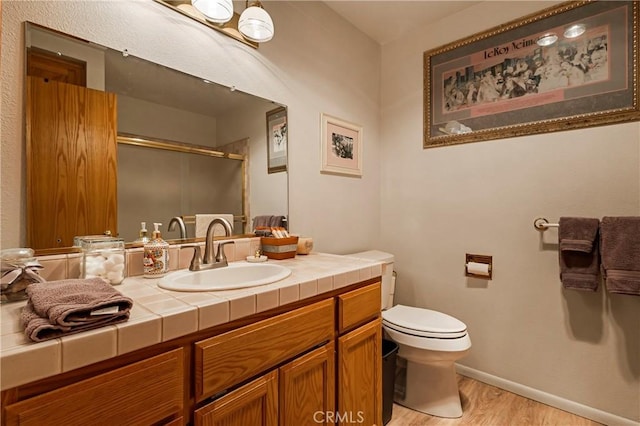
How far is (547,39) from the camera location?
1799 millimetres

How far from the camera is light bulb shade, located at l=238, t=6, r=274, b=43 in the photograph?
1430 mm

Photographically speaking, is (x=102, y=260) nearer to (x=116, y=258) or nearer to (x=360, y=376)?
(x=116, y=258)

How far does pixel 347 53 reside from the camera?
2217 millimetres

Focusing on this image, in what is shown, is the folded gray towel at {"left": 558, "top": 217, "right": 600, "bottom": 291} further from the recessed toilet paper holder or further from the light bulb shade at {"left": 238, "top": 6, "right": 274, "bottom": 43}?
the light bulb shade at {"left": 238, "top": 6, "right": 274, "bottom": 43}

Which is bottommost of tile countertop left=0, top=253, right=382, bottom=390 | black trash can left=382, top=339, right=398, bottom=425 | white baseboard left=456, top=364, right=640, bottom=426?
white baseboard left=456, top=364, right=640, bottom=426

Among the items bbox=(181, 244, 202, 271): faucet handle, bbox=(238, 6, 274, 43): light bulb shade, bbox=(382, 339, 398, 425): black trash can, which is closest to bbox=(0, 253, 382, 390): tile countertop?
bbox=(181, 244, 202, 271): faucet handle

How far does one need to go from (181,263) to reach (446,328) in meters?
1.42

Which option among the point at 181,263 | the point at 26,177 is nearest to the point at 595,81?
the point at 181,263

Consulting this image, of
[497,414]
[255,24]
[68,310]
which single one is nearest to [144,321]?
[68,310]

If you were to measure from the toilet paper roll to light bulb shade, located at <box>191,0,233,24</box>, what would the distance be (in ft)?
6.61

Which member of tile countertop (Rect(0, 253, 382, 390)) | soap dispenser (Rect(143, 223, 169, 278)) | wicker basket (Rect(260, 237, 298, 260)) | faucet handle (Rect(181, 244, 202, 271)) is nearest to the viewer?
tile countertop (Rect(0, 253, 382, 390))

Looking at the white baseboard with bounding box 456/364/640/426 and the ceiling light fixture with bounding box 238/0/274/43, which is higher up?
the ceiling light fixture with bounding box 238/0/274/43

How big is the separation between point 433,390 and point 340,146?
5.34 feet

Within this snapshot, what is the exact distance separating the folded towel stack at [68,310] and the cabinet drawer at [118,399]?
0.11 metres
